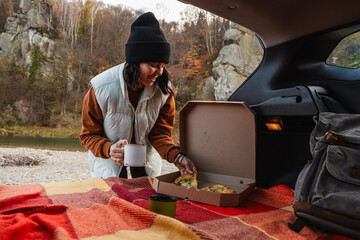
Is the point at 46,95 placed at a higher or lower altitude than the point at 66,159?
higher

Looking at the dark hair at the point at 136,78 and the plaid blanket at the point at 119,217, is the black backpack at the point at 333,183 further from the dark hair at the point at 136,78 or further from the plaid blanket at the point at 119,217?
the dark hair at the point at 136,78

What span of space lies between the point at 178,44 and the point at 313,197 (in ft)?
24.6

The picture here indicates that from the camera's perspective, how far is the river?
705 centimetres

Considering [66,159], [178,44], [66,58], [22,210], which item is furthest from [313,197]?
[66,58]

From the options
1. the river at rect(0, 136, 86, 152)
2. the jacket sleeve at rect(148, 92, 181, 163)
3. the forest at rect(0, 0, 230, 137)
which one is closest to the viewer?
the jacket sleeve at rect(148, 92, 181, 163)

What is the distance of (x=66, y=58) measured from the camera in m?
10.0

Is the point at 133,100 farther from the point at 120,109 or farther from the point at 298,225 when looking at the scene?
the point at 298,225

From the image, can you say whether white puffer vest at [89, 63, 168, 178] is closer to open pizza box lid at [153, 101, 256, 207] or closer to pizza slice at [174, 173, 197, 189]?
open pizza box lid at [153, 101, 256, 207]

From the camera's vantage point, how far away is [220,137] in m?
1.30

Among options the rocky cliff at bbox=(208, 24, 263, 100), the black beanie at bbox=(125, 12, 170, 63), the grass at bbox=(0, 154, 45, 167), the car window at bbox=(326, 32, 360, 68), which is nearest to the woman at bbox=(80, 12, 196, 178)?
the black beanie at bbox=(125, 12, 170, 63)

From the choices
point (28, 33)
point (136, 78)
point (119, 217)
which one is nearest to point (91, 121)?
point (136, 78)

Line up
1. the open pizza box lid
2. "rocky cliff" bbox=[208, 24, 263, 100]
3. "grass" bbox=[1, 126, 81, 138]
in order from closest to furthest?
the open pizza box lid
"rocky cliff" bbox=[208, 24, 263, 100]
"grass" bbox=[1, 126, 81, 138]

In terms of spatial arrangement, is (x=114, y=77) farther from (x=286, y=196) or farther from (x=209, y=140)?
(x=286, y=196)

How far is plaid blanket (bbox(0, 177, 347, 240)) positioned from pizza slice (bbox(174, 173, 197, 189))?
121 millimetres
